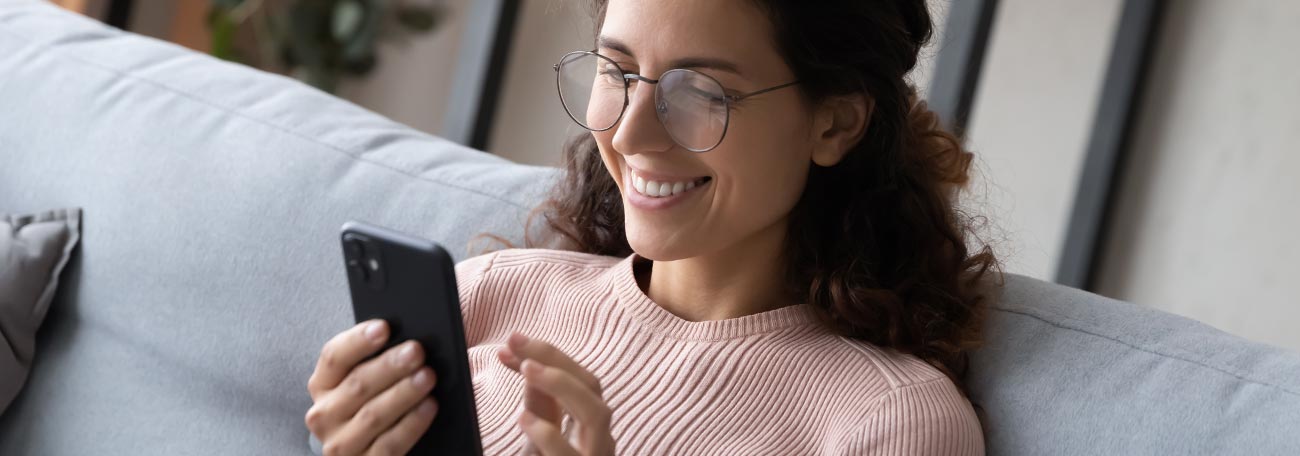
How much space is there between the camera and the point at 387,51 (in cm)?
422

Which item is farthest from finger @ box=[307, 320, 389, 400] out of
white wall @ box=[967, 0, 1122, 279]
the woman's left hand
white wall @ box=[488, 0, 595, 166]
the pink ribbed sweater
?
white wall @ box=[488, 0, 595, 166]

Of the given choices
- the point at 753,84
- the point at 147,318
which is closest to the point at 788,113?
the point at 753,84

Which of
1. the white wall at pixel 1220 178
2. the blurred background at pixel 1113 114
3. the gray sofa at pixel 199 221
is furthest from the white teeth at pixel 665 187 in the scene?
the white wall at pixel 1220 178

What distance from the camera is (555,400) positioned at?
90 cm

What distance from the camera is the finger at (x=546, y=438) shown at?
0.85 metres

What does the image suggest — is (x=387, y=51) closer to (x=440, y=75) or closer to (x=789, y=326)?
(x=440, y=75)

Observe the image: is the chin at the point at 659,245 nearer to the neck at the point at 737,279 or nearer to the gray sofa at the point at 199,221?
the neck at the point at 737,279

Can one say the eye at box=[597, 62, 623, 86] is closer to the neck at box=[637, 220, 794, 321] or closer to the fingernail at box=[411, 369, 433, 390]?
the neck at box=[637, 220, 794, 321]

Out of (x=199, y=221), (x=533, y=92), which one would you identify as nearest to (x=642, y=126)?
(x=199, y=221)

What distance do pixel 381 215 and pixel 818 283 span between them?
542 mm

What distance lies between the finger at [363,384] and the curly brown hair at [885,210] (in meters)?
0.40

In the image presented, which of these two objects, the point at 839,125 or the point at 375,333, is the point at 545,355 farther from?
the point at 839,125

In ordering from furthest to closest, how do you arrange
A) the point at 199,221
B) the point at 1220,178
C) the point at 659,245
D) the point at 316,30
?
the point at 316,30 → the point at 1220,178 → the point at 199,221 → the point at 659,245

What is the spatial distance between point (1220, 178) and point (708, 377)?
98.2 inches
